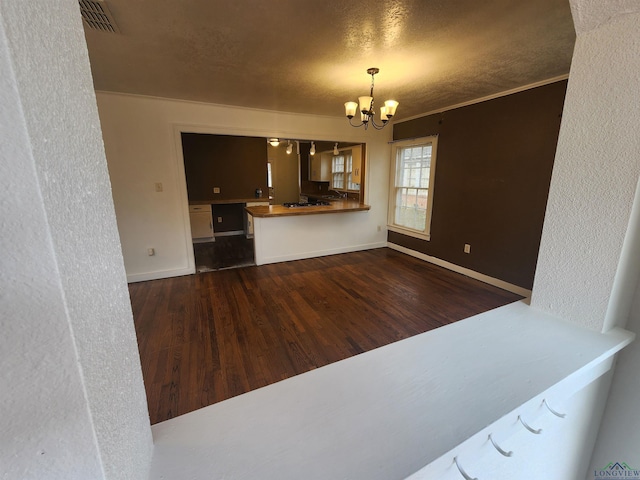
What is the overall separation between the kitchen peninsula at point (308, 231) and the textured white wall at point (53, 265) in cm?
372

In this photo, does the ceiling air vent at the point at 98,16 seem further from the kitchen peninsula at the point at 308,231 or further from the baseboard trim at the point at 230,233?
the baseboard trim at the point at 230,233

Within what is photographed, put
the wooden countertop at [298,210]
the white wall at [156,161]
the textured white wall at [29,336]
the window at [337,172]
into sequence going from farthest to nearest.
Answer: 1. the window at [337,172]
2. the wooden countertop at [298,210]
3. the white wall at [156,161]
4. the textured white wall at [29,336]

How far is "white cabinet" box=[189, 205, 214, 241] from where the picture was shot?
18.8 ft

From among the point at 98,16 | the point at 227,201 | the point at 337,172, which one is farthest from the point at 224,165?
the point at 98,16

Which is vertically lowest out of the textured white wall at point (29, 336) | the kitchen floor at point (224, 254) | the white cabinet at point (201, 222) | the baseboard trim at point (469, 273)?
the kitchen floor at point (224, 254)

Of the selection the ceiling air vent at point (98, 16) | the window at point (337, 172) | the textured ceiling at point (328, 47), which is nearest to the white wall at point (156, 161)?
the textured ceiling at point (328, 47)

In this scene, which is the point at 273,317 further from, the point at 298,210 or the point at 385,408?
the point at 385,408

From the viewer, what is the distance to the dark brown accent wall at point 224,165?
573 cm

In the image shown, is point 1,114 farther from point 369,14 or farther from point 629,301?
point 369,14

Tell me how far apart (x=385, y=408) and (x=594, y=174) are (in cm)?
99

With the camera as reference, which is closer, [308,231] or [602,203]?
[602,203]

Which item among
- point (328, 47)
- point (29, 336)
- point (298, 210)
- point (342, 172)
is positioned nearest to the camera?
point (29, 336)

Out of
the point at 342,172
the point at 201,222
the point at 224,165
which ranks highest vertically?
the point at 224,165

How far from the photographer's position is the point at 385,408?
26.1 inches
